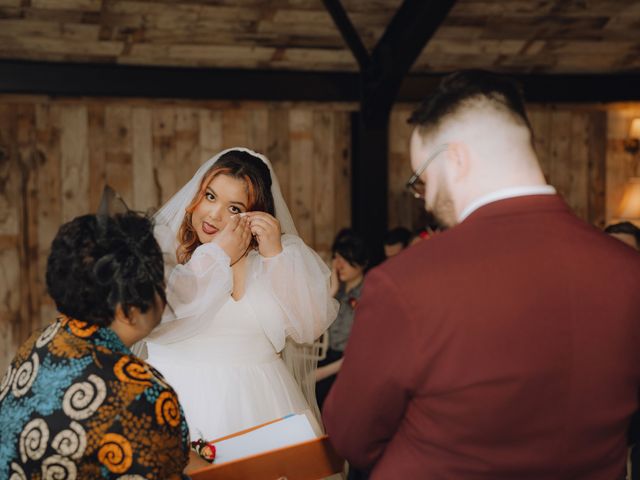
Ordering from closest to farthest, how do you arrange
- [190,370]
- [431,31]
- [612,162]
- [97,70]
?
[190,370] < [431,31] < [97,70] < [612,162]

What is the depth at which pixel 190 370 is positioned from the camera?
2225mm

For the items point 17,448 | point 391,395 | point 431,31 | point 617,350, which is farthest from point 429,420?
point 431,31

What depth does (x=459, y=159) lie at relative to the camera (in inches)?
48.3

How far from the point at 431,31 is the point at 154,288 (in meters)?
3.27

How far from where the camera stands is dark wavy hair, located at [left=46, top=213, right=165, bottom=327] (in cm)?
129

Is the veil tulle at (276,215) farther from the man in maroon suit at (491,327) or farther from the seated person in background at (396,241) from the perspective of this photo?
the seated person in background at (396,241)

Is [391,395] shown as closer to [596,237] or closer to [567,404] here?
[567,404]

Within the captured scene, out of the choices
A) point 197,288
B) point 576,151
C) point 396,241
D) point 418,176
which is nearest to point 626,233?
point 396,241

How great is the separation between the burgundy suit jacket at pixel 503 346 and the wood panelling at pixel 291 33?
12.6 feet

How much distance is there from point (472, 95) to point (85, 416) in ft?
2.72

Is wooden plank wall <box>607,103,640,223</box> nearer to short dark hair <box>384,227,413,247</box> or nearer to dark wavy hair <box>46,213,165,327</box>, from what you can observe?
short dark hair <box>384,227,413,247</box>

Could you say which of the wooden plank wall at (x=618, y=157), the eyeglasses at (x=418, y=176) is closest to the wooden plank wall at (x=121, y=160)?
the wooden plank wall at (x=618, y=157)

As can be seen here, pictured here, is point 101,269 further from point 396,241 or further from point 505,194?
point 396,241


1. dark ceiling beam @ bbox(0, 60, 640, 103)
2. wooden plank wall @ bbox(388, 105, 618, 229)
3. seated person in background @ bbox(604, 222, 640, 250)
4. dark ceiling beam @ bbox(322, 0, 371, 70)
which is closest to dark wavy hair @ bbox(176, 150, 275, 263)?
seated person in background @ bbox(604, 222, 640, 250)
